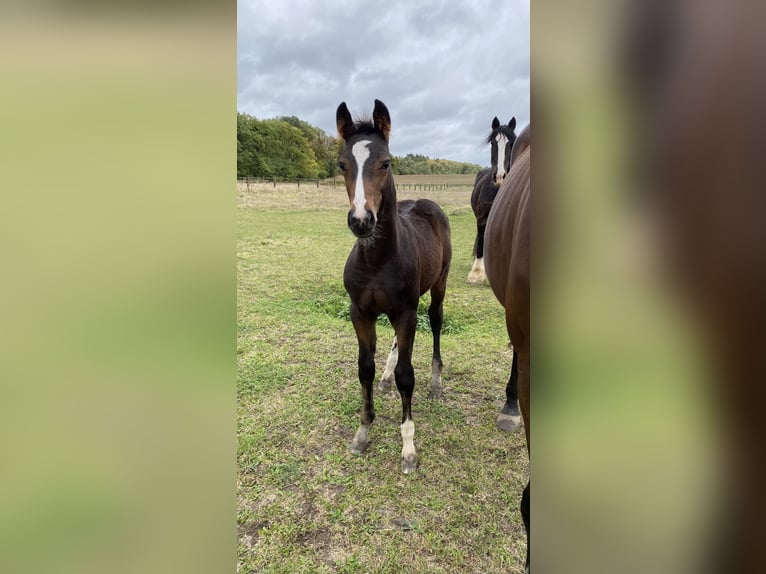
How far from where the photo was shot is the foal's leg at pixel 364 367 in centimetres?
265

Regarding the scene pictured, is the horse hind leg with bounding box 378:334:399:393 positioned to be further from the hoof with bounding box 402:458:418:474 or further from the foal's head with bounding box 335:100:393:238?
the foal's head with bounding box 335:100:393:238

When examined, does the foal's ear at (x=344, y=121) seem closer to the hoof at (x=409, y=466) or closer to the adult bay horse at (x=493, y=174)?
the hoof at (x=409, y=466)

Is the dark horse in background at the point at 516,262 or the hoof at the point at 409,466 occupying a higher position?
the dark horse in background at the point at 516,262

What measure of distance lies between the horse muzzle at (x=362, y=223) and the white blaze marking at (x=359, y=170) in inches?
0.7

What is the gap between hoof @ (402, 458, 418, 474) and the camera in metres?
2.48

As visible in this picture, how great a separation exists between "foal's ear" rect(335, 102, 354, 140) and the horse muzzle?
61 centimetres

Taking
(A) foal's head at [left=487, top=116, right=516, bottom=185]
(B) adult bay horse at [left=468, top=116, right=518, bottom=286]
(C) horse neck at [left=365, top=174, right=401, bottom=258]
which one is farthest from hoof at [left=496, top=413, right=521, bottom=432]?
(A) foal's head at [left=487, top=116, right=516, bottom=185]

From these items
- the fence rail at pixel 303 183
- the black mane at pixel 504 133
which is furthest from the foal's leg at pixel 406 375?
the fence rail at pixel 303 183

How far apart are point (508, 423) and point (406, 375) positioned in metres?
0.88

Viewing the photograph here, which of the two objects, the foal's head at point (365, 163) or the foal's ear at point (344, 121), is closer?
the foal's head at point (365, 163)

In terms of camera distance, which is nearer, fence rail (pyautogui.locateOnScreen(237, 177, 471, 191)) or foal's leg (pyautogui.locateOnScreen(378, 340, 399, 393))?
foal's leg (pyautogui.locateOnScreen(378, 340, 399, 393))
